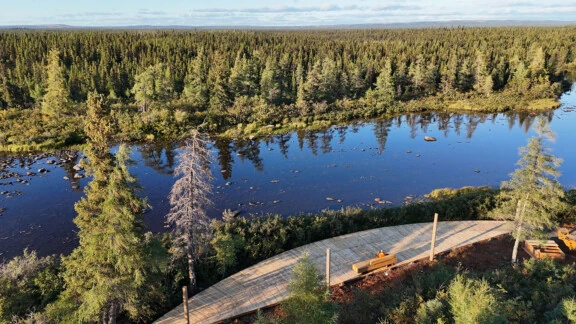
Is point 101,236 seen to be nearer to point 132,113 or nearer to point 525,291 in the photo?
point 525,291

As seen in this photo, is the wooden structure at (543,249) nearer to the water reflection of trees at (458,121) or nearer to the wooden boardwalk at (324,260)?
the wooden boardwalk at (324,260)

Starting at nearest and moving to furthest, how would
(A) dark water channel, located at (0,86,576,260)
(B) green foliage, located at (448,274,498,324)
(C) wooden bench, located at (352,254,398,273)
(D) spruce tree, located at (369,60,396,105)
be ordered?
(B) green foliage, located at (448,274,498,324) → (C) wooden bench, located at (352,254,398,273) → (A) dark water channel, located at (0,86,576,260) → (D) spruce tree, located at (369,60,396,105)

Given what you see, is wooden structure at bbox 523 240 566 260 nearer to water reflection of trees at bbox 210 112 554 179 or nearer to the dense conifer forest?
water reflection of trees at bbox 210 112 554 179

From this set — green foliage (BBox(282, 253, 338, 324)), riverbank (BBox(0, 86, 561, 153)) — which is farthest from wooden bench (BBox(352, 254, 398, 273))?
riverbank (BBox(0, 86, 561, 153))

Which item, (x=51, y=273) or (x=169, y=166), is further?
(x=169, y=166)

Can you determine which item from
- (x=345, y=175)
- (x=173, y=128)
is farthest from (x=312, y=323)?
(x=173, y=128)
